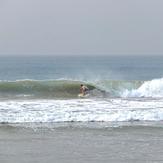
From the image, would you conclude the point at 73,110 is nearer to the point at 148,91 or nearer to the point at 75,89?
the point at 75,89

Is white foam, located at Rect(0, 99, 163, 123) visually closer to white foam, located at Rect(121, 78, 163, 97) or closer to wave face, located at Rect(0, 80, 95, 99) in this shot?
wave face, located at Rect(0, 80, 95, 99)

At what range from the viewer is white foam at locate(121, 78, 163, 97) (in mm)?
30203

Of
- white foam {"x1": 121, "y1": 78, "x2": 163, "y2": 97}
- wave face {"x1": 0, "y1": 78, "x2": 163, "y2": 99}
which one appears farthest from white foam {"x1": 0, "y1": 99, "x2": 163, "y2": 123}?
white foam {"x1": 121, "y1": 78, "x2": 163, "y2": 97}

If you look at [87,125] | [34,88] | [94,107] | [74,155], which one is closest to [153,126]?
[87,125]

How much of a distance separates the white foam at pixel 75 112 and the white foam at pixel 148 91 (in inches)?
295

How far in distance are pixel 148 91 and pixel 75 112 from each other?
11849 mm

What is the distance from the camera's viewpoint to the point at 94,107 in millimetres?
21750

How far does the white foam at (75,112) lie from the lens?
19.5 meters

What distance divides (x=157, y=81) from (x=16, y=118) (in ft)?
52.2

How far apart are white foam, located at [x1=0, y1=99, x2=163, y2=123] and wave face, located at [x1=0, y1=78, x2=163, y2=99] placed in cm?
600

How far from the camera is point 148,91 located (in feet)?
103

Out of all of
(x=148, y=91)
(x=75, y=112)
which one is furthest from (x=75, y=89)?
(x=75, y=112)

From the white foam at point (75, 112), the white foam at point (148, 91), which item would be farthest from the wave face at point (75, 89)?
the white foam at point (75, 112)

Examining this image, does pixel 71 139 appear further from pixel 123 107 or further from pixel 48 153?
pixel 123 107
